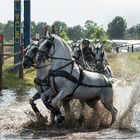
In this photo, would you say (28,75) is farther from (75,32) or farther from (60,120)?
(75,32)

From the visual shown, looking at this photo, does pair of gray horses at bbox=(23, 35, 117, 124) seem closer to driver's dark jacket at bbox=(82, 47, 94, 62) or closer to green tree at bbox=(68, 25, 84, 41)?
driver's dark jacket at bbox=(82, 47, 94, 62)

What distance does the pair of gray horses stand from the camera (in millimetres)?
12617

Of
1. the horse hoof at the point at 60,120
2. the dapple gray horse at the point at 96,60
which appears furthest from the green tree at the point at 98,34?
the horse hoof at the point at 60,120

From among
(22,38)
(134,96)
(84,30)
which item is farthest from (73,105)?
(84,30)

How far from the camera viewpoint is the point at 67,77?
41.4ft

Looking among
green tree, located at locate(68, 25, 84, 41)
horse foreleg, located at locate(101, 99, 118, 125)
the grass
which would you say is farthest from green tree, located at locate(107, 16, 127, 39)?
horse foreleg, located at locate(101, 99, 118, 125)

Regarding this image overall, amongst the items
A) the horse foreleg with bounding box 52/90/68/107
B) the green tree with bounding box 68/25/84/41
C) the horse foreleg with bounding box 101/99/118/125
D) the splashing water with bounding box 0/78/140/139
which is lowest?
the green tree with bounding box 68/25/84/41

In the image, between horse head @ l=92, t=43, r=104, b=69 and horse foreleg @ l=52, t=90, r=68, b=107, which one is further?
horse head @ l=92, t=43, r=104, b=69

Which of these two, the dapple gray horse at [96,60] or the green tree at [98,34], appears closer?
the dapple gray horse at [96,60]

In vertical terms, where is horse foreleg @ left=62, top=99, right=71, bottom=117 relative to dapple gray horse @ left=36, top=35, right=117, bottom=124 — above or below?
below

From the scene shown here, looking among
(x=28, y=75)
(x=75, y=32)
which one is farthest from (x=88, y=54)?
(x=75, y=32)

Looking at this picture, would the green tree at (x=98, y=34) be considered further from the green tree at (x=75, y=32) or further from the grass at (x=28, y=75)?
the green tree at (x=75, y=32)

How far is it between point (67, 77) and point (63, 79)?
0.33 feet

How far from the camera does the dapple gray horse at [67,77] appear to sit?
12602mm
